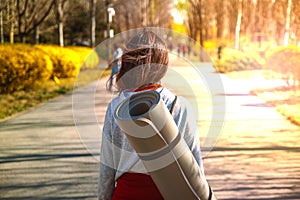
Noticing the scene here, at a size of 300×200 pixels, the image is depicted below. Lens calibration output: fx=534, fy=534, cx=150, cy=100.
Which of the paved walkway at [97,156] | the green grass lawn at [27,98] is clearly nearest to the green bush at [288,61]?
the paved walkway at [97,156]

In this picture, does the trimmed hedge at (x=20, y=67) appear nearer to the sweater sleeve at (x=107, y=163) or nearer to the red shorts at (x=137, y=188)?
the sweater sleeve at (x=107, y=163)

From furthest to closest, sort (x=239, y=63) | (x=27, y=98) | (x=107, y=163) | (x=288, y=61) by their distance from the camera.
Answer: (x=239, y=63) → (x=288, y=61) → (x=27, y=98) → (x=107, y=163)

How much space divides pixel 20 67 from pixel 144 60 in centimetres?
1496

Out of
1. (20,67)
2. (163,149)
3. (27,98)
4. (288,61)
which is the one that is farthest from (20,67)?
(163,149)

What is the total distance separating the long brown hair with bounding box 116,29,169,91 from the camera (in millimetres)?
2020

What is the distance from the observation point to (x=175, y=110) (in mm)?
1957

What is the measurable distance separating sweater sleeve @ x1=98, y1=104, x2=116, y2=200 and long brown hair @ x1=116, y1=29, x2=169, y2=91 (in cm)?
15

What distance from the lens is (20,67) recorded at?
53.9ft

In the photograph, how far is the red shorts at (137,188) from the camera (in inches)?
78.9

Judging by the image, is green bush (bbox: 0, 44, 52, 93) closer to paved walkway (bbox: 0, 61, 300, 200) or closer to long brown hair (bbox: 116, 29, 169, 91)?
paved walkway (bbox: 0, 61, 300, 200)

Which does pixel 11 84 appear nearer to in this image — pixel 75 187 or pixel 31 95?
pixel 31 95

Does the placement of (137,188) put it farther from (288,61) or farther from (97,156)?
(288,61)

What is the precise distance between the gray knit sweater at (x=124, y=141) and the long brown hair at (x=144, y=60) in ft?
0.22

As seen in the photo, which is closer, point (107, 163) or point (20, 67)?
point (107, 163)
